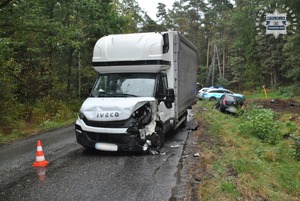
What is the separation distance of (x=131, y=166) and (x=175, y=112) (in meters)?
3.17

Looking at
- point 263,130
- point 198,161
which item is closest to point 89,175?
point 198,161

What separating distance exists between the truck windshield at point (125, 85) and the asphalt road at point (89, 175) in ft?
4.98

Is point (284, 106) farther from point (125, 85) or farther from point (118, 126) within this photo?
point (118, 126)

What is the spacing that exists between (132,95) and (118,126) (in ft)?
3.58

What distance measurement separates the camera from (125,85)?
8.24 m

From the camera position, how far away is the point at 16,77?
14.0m

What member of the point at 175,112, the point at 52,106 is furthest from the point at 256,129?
the point at 52,106

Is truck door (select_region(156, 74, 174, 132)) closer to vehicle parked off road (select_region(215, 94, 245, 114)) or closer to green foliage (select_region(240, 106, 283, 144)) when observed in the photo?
green foliage (select_region(240, 106, 283, 144))

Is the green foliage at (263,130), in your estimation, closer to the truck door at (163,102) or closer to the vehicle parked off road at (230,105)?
the truck door at (163,102)

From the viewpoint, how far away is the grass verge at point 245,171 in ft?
17.0

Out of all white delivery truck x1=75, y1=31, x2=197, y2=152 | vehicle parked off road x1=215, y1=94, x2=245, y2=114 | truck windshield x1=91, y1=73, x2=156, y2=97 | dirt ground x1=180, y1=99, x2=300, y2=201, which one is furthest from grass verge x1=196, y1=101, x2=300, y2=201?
vehicle parked off road x1=215, y1=94, x2=245, y2=114

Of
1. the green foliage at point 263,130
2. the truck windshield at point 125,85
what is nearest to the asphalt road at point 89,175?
the truck windshield at point 125,85

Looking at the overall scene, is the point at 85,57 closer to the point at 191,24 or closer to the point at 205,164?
A: the point at 205,164

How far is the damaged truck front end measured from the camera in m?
7.14
